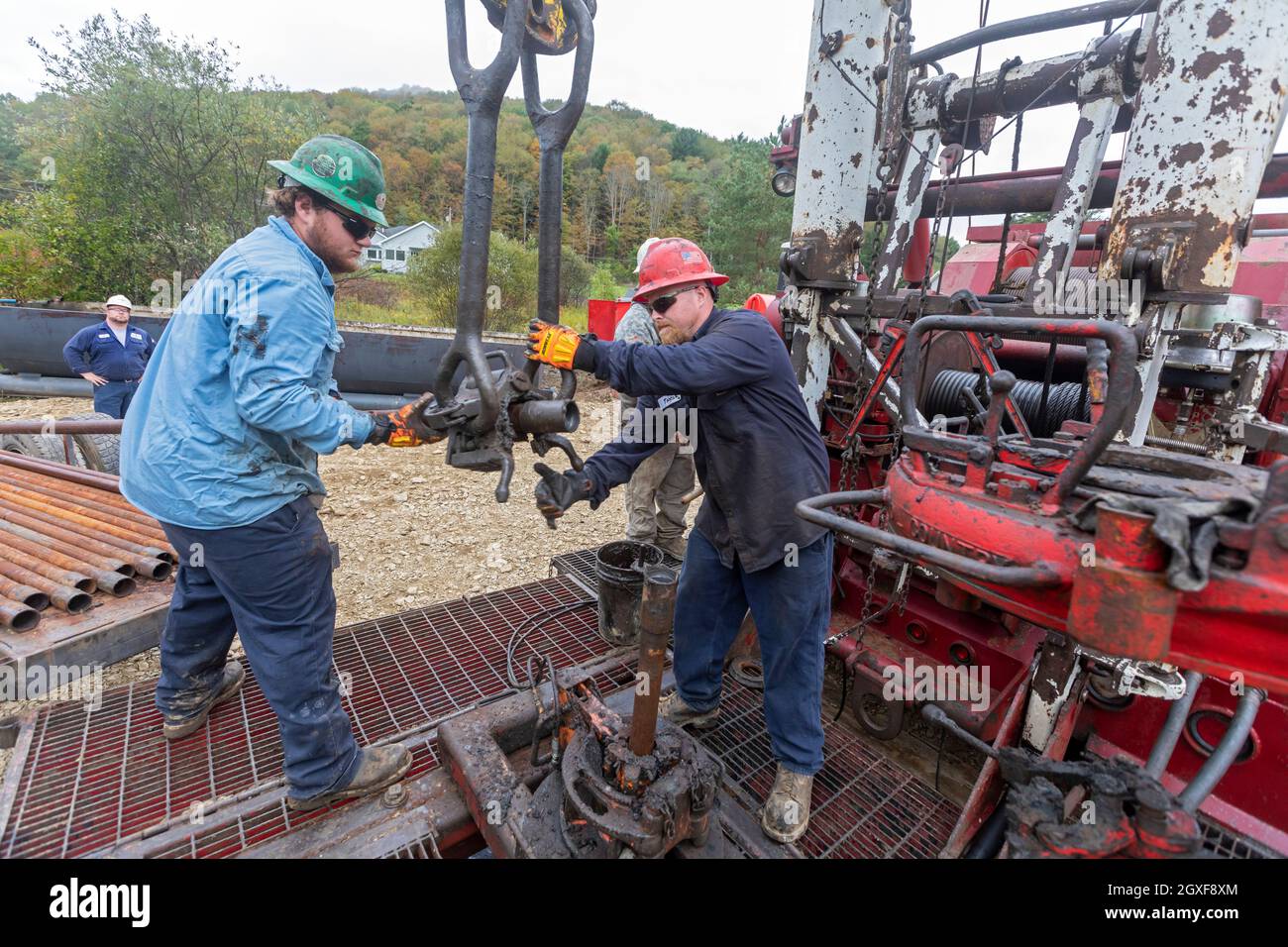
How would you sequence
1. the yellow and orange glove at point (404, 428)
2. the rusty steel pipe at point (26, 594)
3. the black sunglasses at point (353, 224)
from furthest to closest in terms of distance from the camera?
the rusty steel pipe at point (26, 594)
the yellow and orange glove at point (404, 428)
the black sunglasses at point (353, 224)

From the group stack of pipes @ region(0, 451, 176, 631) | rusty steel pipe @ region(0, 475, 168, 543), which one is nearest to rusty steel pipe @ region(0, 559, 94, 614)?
stack of pipes @ region(0, 451, 176, 631)

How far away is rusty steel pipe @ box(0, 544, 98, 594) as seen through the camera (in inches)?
111

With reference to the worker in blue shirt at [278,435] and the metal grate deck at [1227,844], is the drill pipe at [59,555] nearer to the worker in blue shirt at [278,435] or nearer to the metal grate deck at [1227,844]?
the worker in blue shirt at [278,435]

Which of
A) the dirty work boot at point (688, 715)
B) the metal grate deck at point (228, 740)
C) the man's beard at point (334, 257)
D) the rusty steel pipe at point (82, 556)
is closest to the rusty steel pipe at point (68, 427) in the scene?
the rusty steel pipe at point (82, 556)

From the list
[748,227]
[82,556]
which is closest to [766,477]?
[82,556]

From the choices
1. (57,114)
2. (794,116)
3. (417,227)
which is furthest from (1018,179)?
(417,227)

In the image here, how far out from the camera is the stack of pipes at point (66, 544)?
2.74m

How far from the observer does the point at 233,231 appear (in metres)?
14.8

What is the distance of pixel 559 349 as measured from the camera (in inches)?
77.9

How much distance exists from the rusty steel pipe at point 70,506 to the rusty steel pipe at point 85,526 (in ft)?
0.06

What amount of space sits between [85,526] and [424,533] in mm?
2092

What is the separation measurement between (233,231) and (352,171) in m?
16.4

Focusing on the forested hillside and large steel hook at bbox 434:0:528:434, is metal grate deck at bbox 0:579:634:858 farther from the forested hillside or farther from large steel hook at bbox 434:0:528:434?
the forested hillside
